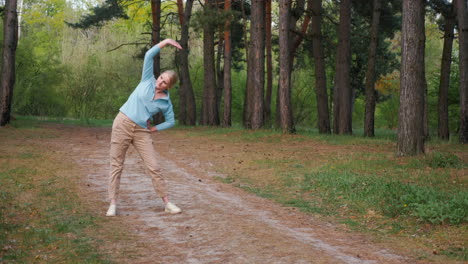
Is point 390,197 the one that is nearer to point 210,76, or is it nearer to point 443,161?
point 443,161

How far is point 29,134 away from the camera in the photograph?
21.7 m

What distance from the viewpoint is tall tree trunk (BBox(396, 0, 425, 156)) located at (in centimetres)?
1307

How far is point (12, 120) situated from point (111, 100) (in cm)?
1906

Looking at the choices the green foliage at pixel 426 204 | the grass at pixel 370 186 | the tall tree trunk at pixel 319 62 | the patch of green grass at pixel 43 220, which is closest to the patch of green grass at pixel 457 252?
the grass at pixel 370 186

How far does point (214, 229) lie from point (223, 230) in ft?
0.42

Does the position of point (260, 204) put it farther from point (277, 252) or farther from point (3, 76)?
point (3, 76)

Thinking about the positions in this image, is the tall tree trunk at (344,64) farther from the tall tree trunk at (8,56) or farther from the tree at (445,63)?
the tall tree trunk at (8,56)

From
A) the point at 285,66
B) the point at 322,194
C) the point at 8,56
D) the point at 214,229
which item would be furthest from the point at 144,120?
the point at 8,56

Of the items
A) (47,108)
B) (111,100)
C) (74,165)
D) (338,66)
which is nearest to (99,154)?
(74,165)

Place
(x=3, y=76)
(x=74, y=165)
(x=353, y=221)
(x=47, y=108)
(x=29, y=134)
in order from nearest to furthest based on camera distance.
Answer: (x=353, y=221) → (x=74, y=165) → (x=29, y=134) → (x=3, y=76) → (x=47, y=108)

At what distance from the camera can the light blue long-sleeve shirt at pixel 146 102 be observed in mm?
7395

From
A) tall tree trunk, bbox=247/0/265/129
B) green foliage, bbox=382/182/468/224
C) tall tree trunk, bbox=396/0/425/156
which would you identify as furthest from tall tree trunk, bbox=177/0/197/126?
green foliage, bbox=382/182/468/224

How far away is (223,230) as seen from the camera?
22.2 feet

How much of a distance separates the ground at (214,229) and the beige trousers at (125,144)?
53 centimetres
